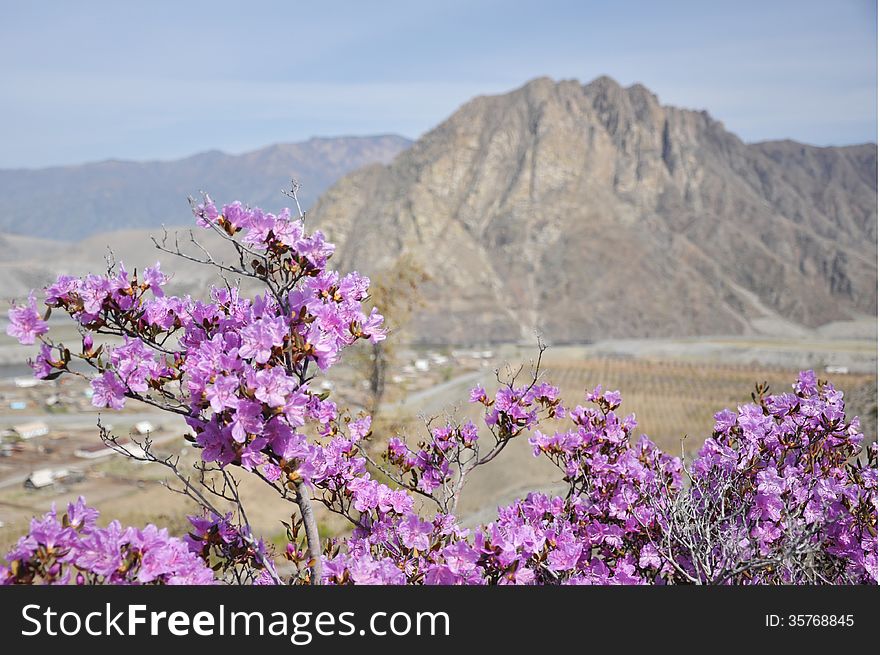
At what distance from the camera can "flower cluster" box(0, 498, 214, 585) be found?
2.15m

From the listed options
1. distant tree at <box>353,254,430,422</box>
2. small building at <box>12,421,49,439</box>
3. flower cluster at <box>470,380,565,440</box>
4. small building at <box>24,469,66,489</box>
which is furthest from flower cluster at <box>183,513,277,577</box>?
small building at <box>12,421,49,439</box>

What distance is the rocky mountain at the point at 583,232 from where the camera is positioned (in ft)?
291

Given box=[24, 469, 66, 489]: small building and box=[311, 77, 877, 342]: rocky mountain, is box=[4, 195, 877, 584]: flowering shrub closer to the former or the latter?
box=[24, 469, 66, 489]: small building

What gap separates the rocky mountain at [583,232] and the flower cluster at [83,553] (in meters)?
79.6

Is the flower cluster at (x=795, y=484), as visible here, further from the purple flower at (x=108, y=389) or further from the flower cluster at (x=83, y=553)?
the purple flower at (x=108, y=389)

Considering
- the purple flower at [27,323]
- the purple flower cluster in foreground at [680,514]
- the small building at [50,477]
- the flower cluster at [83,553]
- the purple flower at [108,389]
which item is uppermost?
the purple flower at [27,323]

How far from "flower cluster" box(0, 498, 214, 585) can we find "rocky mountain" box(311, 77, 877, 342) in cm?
7964

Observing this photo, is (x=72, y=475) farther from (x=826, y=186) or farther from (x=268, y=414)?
(x=826, y=186)

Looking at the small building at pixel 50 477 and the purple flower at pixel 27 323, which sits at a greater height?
the purple flower at pixel 27 323

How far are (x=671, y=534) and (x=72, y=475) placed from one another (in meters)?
32.9

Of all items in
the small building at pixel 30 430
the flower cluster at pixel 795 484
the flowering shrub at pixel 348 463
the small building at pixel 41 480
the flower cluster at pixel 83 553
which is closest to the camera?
the flower cluster at pixel 83 553

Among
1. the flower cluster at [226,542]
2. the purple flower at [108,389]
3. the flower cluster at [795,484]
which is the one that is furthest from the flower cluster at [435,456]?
the purple flower at [108,389]

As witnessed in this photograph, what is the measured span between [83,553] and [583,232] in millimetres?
99622

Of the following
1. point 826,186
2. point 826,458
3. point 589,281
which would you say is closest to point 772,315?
point 589,281
